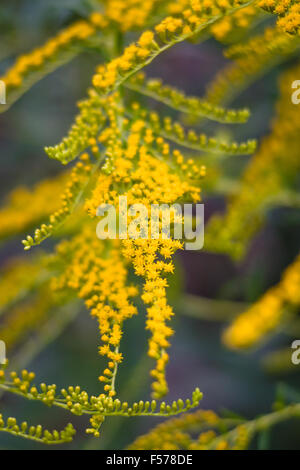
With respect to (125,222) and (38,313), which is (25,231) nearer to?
(38,313)

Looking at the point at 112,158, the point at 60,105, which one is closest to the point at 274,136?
the point at 112,158

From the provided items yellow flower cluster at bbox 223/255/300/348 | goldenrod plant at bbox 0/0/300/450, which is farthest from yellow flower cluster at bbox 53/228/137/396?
yellow flower cluster at bbox 223/255/300/348

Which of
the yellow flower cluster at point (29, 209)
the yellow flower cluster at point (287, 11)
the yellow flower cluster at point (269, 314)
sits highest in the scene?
the yellow flower cluster at point (29, 209)

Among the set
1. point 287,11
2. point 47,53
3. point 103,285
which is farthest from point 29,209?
point 287,11

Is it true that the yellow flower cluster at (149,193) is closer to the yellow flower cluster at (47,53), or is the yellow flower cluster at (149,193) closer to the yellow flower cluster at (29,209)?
the yellow flower cluster at (47,53)

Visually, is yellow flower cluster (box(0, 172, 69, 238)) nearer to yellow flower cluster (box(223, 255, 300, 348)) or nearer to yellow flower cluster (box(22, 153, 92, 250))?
yellow flower cluster (box(22, 153, 92, 250))

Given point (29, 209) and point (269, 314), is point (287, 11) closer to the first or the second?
point (269, 314)

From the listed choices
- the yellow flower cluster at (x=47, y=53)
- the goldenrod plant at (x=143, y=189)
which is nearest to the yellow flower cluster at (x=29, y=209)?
the goldenrod plant at (x=143, y=189)
